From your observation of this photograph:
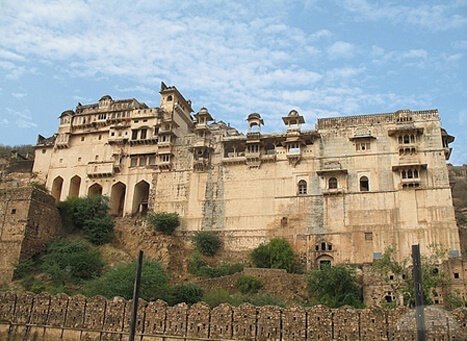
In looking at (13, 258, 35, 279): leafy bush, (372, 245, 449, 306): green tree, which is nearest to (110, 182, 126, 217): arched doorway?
(13, 258, 35, 279): leafy bush

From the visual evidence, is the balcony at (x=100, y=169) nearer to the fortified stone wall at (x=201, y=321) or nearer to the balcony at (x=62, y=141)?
the balcony at (x=62, y=141)

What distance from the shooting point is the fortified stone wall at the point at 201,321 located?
57.7ft

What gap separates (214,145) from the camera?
44406mm

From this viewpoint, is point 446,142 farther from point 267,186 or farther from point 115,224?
point 115,224

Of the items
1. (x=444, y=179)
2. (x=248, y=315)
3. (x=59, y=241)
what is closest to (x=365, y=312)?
(x=248, y=315)

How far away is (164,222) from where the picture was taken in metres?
41.3

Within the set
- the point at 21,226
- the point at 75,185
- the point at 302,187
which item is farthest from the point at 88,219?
the point at 302,187

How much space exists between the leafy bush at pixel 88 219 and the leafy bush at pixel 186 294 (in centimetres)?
1359

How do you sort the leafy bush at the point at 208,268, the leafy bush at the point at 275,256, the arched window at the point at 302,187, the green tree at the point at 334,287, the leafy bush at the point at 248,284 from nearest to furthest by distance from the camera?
the green tree at the point at 334,287 < the leafy bush at the point at 248,284 < the leafy bush at the point at 208,268 < the leafy bush at the point at 275,256 < the arched window at the point at 302,187

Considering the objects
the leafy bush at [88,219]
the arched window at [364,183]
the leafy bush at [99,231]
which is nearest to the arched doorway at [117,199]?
the leafy bush at [88,219]

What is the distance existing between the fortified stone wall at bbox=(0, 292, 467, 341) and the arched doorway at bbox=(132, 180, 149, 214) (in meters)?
22.8

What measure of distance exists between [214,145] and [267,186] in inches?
234

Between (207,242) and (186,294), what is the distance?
12.7 meters

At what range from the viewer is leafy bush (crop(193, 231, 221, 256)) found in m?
39.8
